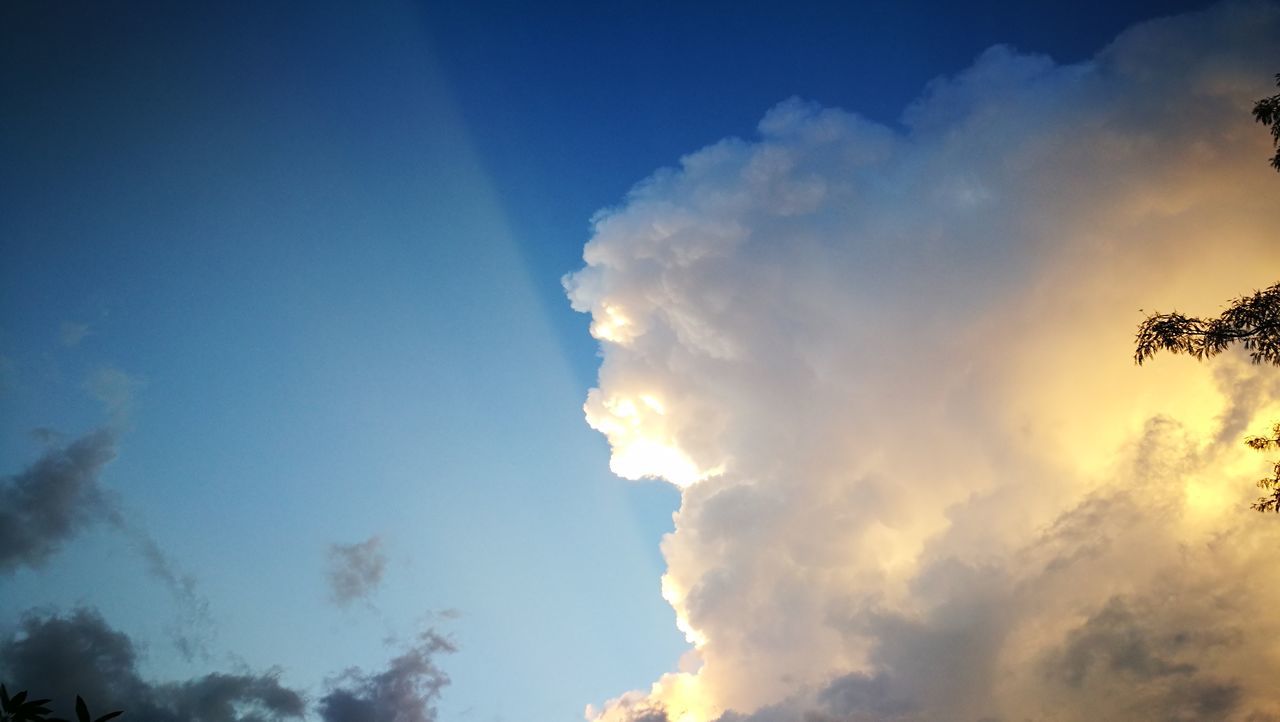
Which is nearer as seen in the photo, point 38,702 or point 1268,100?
point 1268,100

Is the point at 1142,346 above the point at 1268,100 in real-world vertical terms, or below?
below

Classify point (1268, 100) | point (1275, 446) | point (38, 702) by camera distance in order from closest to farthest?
point (1268, 100) → point (1275, 446) → point (38, 702)

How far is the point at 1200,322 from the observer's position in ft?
55.5

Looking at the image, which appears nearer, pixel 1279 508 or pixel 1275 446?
pixel 1279 508

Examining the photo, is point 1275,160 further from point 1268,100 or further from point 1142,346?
point 1142,346

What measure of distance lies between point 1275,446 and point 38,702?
5106cm

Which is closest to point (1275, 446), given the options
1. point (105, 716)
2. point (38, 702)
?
point (105, 716)

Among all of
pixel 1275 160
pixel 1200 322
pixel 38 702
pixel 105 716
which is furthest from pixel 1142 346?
pixel 38 702

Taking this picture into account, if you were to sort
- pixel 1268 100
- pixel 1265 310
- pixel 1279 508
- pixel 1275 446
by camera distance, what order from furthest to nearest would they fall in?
pixel 1275 446 → pixel 1279 508 → pixel 1268 100 → pixel 1265 310

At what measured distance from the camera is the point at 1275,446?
65.7 feet

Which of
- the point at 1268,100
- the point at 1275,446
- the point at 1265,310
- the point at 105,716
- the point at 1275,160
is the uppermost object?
the point at 1268,100

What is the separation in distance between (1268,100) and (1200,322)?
23.7 ft

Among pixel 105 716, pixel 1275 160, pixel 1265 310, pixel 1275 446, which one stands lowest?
pixel 105 716

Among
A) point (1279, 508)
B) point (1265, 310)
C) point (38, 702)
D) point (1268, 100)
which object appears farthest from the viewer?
point (38, 702)
